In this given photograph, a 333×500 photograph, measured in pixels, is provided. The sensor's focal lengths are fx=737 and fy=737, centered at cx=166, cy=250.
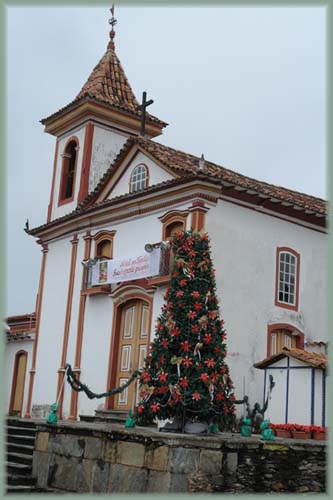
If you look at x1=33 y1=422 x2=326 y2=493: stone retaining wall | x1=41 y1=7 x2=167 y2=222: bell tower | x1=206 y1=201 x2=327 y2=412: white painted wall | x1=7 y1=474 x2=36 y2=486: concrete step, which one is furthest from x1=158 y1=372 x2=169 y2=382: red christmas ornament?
x1=41 y1=7 x2=167 y2=222: bell tower

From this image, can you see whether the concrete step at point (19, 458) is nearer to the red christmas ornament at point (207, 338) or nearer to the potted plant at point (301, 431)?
the red christmas ornament at point (207, 338)

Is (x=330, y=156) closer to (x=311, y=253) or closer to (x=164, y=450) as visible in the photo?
(x=164, y=450)

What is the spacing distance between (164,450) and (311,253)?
10699 millimetres

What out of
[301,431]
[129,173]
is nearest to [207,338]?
[301,431]

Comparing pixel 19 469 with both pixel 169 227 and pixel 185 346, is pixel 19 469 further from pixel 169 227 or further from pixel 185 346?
pixel 169 227

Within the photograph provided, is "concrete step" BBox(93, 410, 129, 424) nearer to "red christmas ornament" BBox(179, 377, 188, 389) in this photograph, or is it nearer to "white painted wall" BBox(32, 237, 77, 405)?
"white painted wall" BBox(32, 237, 77, 405)

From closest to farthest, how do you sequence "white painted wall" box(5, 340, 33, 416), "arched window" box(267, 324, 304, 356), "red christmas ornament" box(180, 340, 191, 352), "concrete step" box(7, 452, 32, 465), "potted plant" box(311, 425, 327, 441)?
"red christmas ornament" box(180, 340, 191, 352)
"concrete step" box(7, 452, 32, 465)
"potted plant" box(311, 425, 327, 441)
"arched window" box(267, 324, 304, 356)
"white painted wall" box(5, 340, 33, 416)

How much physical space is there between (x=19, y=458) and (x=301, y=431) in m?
5.47

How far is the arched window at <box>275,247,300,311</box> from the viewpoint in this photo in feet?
62.2

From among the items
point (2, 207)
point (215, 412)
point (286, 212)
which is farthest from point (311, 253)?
point (2, 207)

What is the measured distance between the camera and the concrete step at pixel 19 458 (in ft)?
45.5

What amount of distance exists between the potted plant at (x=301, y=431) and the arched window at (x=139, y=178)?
7.78 metres

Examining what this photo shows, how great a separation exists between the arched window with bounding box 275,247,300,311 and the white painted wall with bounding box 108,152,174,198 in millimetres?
3570

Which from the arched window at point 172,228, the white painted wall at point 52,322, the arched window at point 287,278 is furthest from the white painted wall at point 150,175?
the arched window at point 287,278
